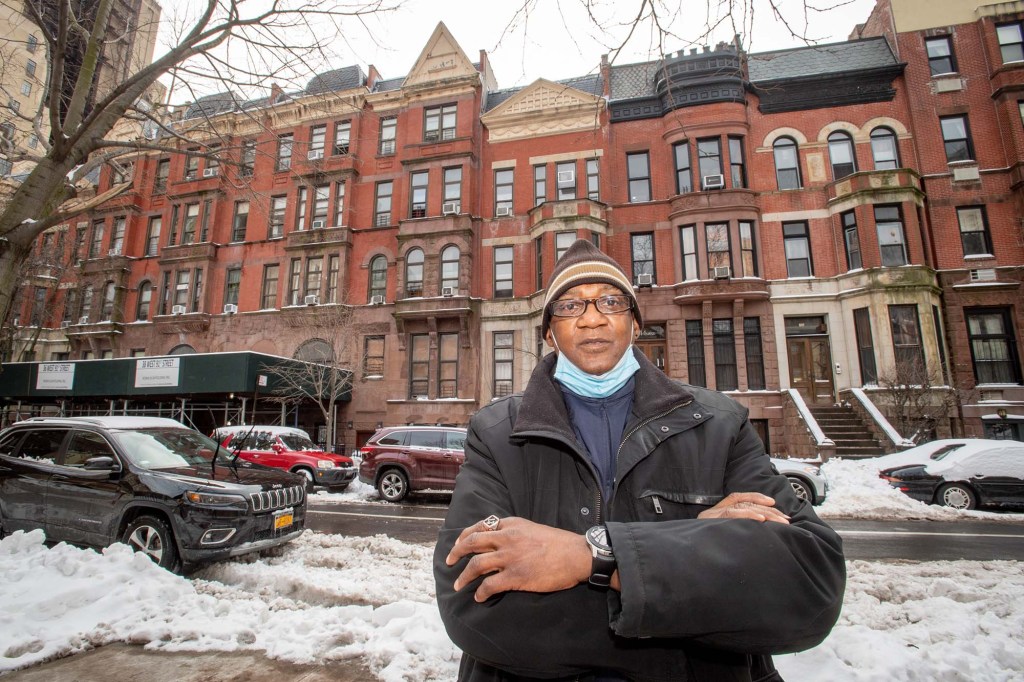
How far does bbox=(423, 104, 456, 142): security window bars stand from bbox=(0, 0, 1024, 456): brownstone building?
12 cm

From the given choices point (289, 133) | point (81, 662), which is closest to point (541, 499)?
point (81, 662)

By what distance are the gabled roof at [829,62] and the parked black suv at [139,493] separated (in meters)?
23.5

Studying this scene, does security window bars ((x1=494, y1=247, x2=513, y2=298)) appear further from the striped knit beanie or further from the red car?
the striped knit beanie

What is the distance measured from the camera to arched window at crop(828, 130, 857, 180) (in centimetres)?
2003

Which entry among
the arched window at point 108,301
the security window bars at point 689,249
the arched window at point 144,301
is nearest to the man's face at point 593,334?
the security window bars at point 689,249

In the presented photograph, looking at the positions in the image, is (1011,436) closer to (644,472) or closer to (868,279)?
(868,279)

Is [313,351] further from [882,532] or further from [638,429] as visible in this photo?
[638,429]

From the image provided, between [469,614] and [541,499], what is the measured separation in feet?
1.51

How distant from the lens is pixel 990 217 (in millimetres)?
18516

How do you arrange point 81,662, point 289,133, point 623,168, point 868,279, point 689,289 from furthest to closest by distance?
point 289,133 → point 623,168 → point 689,289 → point 868,279 → point 81,662

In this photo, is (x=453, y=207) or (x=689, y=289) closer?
(x=689, y=289)

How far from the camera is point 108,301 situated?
2791 cm

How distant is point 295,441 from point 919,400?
66.5ft

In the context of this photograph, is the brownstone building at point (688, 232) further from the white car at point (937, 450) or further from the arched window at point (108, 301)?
the white car at point (937, 450)
